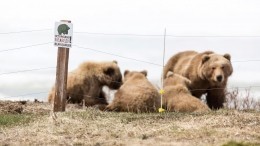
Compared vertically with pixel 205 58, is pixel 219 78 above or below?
below

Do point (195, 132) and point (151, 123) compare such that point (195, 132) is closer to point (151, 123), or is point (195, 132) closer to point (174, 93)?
point (151, 123)

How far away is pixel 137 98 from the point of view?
12.3 m

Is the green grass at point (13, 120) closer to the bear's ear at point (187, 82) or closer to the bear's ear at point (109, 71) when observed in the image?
the bear's ear at point (109, 71)

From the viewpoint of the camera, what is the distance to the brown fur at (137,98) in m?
12.3


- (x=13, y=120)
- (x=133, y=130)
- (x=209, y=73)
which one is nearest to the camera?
(x=133, y=130)

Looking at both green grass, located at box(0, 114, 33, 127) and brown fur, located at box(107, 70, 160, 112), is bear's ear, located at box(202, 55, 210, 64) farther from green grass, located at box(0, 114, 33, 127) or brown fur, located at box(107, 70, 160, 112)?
green grass, located at box(0, 114, 33, 127)

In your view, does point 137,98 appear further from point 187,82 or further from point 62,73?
point 187,82

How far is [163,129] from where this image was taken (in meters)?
8.51

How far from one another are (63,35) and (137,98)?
2385 millimetres

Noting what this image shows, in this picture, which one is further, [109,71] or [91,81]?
[109,71]

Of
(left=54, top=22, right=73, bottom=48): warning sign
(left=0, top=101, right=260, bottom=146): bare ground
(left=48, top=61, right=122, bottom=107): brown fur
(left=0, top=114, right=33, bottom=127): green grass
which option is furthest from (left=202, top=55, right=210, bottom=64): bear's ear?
(left=0, top=114, right=33, bottom=127): green grass

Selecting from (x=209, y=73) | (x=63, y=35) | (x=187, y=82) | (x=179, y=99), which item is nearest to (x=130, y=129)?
(x=63, y=35)

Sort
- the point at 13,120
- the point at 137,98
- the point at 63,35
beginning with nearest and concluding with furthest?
the point at 13,120, the point at 63,35, the point at 137,98

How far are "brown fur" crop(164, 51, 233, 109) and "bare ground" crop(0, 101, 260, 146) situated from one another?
4.19 meters
